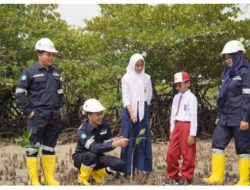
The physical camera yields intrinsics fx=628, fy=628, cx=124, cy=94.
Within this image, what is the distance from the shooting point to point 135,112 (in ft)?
24.0

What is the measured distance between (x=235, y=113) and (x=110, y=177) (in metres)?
1.66

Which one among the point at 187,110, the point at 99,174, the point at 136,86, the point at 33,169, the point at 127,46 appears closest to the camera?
the point at 33,169

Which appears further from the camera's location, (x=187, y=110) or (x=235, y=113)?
(x=187, y=110)

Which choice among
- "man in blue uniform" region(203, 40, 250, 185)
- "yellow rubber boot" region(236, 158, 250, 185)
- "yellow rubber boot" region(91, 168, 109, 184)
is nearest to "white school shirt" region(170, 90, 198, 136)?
"man in blue uniform" region(203, 40, 250, 185)

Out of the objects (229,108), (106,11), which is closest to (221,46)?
(106,11)

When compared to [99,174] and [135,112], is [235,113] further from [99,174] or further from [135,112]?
[99,174]

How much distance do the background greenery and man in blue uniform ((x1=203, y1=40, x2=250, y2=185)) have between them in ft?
9.45

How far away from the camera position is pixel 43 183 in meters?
7.02

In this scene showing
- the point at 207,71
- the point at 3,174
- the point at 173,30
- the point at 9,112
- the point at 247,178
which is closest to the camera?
the point at 247,178

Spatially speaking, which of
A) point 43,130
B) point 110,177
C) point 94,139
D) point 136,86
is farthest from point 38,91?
point 110,177

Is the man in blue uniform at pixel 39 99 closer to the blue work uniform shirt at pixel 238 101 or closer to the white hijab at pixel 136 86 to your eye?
the white hijab at pixel 136 86

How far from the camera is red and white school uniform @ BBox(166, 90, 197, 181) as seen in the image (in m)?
6.89

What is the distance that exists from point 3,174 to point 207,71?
448cm

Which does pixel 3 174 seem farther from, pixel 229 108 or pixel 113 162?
pixel 229 108
